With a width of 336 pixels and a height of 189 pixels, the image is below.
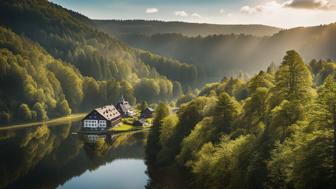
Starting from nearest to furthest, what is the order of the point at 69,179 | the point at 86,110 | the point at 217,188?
the point at 217,188 → the point at 69,179 → the point at 86,110

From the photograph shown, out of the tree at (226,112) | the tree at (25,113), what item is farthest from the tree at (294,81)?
the tree at (25,113)

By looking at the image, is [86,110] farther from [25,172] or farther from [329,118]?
[329,118]

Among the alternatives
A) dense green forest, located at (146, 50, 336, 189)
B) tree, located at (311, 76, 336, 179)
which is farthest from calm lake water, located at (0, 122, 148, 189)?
tree, located at (311, 76, 336, 179)

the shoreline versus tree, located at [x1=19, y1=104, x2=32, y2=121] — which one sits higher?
tree, located at [x1=19, y1=104, x2=32, y2=121]

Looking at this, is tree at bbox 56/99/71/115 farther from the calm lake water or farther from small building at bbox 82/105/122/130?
the calm lake water

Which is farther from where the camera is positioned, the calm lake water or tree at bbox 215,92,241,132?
the calm lake water

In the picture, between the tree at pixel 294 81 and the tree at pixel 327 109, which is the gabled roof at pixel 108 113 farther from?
the tree at pixel 327 109

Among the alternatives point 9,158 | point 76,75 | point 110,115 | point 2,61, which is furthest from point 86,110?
point 9,158
